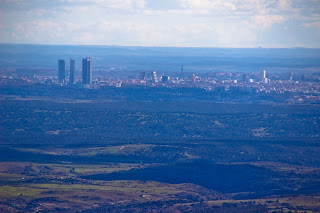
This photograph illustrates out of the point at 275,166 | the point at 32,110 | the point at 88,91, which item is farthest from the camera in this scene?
the point at 88,91

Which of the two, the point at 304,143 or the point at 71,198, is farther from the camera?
the point at 304,143

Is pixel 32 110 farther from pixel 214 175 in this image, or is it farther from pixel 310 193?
pixel 310 193

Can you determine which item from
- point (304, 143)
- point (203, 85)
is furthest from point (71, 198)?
point (203, 85)

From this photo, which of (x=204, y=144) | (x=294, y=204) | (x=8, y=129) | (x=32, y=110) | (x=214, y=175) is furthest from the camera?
(x=32, y=110)

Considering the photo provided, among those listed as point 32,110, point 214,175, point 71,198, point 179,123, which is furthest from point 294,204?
point 32,110

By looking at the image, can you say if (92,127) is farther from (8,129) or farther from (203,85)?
(203,85)

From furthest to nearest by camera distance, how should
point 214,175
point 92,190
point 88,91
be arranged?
point 88,91
point 214,175
point 92,190
